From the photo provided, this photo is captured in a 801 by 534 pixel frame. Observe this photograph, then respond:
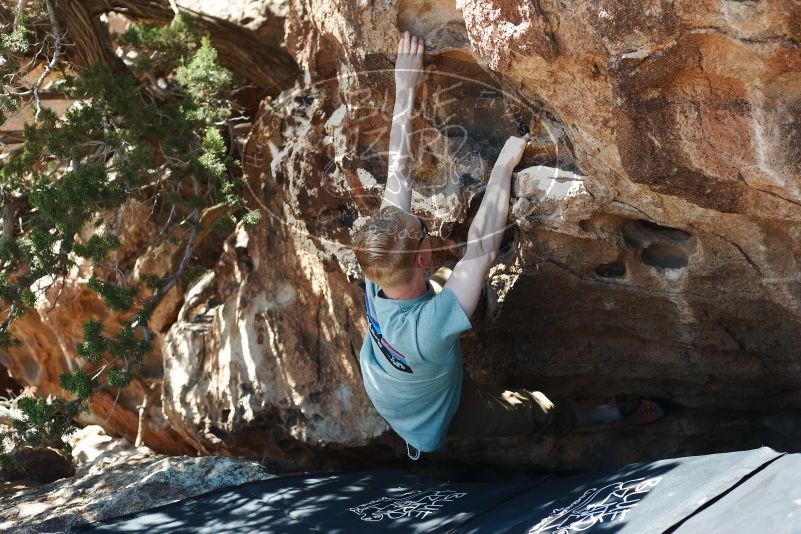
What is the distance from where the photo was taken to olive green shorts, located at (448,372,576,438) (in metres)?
3.64

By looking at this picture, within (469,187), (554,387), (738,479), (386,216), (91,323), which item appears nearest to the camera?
(738,479)

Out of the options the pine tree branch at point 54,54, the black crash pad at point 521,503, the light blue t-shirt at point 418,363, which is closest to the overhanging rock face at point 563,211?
the light blue t-shirt at point 418,363

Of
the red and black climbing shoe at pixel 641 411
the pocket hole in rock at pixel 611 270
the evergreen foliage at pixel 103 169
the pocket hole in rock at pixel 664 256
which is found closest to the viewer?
the pocket hole in rock at pixel 664 256

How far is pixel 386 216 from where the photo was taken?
3141 mm

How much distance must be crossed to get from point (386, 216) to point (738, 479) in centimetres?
143

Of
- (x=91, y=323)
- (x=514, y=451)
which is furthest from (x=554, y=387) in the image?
(x=91, y=323)

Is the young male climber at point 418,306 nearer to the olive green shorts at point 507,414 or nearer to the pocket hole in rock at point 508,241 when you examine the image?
the olive green shorts at point 507,414

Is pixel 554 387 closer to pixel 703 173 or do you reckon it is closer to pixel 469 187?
pixel 469 187

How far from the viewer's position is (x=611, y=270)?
3.62m

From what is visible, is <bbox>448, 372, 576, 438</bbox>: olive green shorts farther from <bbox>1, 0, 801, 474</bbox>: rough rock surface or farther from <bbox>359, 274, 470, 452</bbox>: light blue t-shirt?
<bbox>1, 0, 801, 474</bbox>: rough rock surface

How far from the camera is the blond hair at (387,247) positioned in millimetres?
3080

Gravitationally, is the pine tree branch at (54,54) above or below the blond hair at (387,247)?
above

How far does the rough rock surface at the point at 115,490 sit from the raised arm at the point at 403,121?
5.21 feet

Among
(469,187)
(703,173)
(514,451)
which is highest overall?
(469,187)
